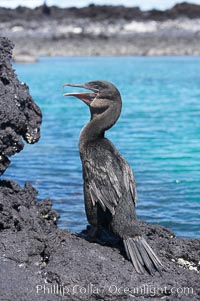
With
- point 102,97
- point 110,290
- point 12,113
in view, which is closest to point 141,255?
point 110,290

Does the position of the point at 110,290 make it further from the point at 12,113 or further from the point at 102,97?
the point at 12,113

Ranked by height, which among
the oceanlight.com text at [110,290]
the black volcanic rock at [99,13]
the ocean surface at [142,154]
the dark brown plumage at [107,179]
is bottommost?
the black volcanic rock at [99,13]

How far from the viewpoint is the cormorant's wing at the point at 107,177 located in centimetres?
621

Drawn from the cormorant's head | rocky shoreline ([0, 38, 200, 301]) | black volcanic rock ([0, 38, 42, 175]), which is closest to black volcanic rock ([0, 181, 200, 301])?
rocky shoreline ([0, 38, 200, 301])

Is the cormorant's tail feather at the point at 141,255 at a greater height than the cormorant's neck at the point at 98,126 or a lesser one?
lesser

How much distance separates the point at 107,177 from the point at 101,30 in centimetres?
8222

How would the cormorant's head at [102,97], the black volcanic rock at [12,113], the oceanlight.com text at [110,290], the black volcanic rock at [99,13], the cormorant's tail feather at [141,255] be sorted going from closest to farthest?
1. the oceanlight.com text at [110,290]
2. the cormorant's tail feather at [141,255]
3. the cormorant's head at [102,97]
4. the black volcanic rock at [12,113]
5. the black volcanic rock at [99,13]

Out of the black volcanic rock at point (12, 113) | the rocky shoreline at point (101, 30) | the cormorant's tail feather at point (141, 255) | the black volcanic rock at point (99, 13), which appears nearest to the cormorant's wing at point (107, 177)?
the cormorant's tail feather at point (141, 255)

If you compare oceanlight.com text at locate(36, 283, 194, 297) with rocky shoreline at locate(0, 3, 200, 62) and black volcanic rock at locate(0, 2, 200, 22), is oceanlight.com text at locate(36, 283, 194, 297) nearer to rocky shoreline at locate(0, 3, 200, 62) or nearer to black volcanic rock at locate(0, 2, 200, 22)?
rocky shoreline at locate(0, 3, 200, 62)

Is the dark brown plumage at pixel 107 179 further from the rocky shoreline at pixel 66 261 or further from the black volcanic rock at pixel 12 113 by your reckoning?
the black volcanic rock at pixel 12 113

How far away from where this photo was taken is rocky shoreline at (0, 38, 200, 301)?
5.37m

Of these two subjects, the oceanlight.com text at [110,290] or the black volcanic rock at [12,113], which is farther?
the black volcanic rock at [12,113]

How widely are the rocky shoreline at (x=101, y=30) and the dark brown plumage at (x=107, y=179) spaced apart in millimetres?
48306

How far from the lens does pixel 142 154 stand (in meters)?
14.9
